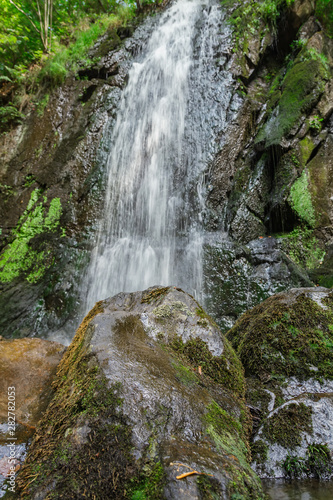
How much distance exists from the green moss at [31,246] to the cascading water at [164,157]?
47.8 inches

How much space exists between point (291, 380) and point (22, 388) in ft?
6.89

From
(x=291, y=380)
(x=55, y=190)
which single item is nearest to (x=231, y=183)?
(x=55, y=190)

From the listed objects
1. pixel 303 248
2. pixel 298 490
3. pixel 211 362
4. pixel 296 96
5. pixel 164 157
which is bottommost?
pixel 298 490

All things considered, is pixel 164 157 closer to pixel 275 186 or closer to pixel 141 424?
pixel 275 186

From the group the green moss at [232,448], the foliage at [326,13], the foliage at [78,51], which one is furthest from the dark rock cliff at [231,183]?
the green moss at [232,448]

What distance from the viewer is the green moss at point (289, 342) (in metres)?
2.48

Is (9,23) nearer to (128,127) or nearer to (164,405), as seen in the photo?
(128,127)

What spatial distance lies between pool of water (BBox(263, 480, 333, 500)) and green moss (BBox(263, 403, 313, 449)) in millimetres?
240

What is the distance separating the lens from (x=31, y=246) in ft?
23.9

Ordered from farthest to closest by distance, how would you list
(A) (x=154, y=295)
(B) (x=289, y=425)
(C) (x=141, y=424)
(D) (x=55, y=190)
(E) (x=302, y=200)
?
(D) (x=55, y=190) < (E) (x=302, y=200) < (A) (x=154, y=295) < (B) (x=289, y=425) < (C) (x=141, y=424)

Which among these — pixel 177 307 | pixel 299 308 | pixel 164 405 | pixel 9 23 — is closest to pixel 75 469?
pixel 164 405

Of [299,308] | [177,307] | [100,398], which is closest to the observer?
[100,398]

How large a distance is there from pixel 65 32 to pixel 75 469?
1373 cm

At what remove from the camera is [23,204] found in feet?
25.8
